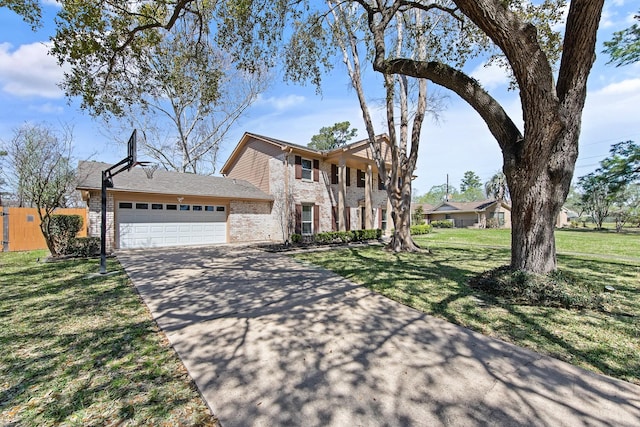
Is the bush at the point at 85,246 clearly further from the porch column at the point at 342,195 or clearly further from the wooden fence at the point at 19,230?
the porch column at the point at 342,195

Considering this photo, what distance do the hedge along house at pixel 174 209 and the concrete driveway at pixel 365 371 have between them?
8546 millimetres

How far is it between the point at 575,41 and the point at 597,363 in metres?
4.61

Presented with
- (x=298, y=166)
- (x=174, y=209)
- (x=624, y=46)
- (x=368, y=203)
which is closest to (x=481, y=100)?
(x=298, y=166)

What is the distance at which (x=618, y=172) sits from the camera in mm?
18625

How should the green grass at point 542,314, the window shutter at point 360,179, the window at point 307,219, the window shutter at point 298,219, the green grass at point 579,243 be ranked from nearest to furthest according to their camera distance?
1. the green grass at point 542,314
2. the green grass at point 579,243
3. the window shutter at point 298,219
4. the window at point 307,219
5. the window shutter at point 360,179

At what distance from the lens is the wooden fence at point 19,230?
11641 mm

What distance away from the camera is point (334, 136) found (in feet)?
125

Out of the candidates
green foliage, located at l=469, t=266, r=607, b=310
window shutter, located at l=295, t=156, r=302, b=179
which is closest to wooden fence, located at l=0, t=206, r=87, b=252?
window shutter, located at l=295, t=156, r=302, b=179

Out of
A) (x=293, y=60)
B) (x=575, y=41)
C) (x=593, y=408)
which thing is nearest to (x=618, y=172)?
(x=575, y=41)

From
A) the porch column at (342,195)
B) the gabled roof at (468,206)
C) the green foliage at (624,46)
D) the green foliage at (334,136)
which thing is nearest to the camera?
the green foliage at (624,46)

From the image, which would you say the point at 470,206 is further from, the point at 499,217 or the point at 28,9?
the point at 28,9

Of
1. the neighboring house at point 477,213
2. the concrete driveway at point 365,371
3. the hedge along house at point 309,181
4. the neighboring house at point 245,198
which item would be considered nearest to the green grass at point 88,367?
the concrete driveway at point 365,371

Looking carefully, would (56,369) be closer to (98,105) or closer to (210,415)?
(210,415)

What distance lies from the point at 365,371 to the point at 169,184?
1340 cm
